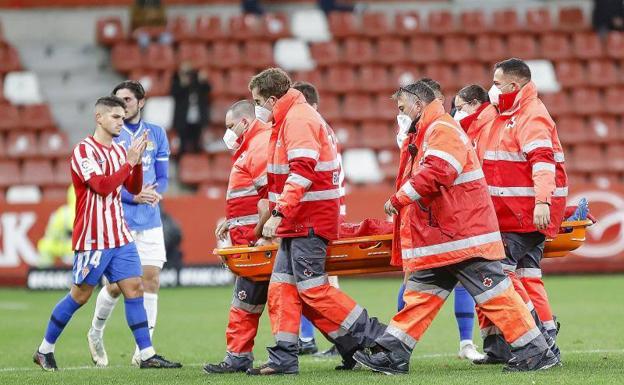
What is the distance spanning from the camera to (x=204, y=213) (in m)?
18.4

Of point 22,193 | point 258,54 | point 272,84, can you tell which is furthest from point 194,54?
point 272,84

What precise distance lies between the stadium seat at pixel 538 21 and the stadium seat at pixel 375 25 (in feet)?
8.47

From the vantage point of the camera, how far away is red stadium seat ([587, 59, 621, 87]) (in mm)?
23031

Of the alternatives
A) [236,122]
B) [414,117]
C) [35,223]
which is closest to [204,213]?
[35,223]

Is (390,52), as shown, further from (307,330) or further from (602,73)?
(307,330)

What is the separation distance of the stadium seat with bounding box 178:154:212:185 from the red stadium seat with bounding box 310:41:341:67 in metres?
3.28

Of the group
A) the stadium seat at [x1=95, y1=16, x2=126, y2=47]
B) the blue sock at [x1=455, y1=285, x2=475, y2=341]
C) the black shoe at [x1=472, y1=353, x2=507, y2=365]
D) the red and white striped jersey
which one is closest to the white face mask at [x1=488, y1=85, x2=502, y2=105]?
the blue sock at [x1=455, y1=285, x2=475, y2=341]

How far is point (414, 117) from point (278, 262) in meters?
1.39

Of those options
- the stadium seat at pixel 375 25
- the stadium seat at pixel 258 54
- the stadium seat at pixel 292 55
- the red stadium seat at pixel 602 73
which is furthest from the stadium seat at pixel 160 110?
the red stadium seat at pixel 602 73

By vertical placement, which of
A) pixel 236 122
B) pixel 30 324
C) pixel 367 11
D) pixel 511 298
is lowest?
pixel 30 324

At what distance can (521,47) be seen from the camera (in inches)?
922

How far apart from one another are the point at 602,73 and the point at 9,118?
10464mm

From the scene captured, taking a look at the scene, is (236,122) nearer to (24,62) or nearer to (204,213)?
(204,213)

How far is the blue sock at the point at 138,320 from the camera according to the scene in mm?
9688
